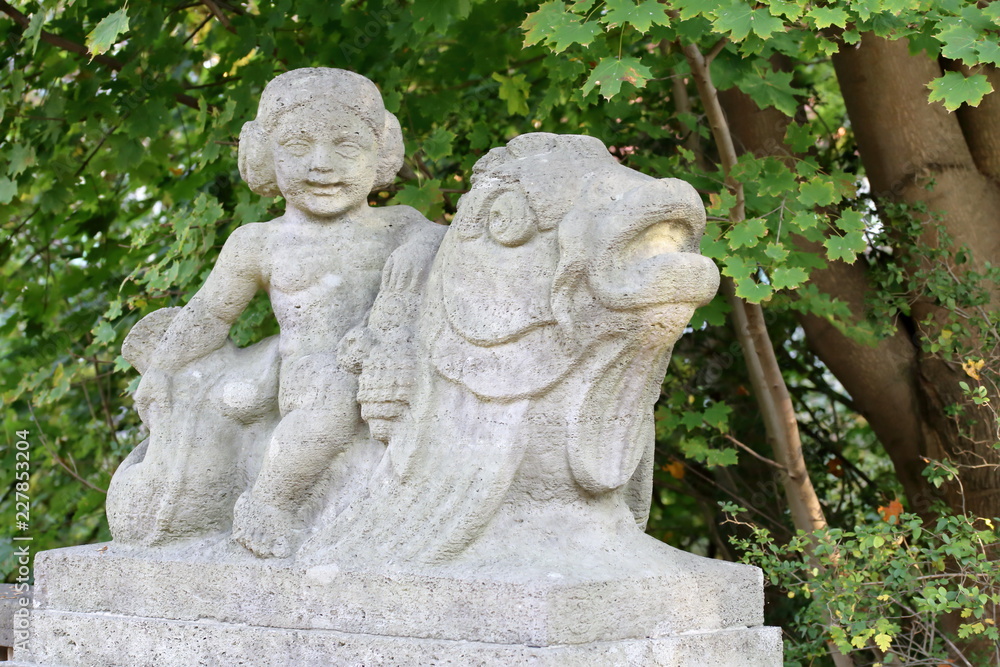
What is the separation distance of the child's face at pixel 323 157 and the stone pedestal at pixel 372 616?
3.58 ft

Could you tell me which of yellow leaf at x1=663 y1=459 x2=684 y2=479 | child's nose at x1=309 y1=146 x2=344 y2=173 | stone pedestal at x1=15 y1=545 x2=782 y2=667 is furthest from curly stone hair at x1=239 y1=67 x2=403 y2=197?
yellow leaf at x1=663 y1=459 x2=684 y2=479

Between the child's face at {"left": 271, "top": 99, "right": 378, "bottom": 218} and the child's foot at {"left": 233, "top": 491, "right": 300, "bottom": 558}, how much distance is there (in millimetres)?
898

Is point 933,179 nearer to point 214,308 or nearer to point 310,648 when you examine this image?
point 214,308

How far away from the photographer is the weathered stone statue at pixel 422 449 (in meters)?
2.73

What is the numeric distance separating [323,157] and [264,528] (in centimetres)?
109

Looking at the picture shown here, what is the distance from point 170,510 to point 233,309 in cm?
64

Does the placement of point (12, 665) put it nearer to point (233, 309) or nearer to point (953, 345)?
point (233, 309)

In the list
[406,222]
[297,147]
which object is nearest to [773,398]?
[406,222]

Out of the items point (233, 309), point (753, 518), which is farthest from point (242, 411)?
point (753, 518)

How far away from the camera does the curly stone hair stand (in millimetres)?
3285

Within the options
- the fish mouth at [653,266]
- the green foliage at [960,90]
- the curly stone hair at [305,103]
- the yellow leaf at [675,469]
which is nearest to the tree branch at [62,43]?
the curly stone hair at [305,103]

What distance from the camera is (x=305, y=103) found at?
3.27 m

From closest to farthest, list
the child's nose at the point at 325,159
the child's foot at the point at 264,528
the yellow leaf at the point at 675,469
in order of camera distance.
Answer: the child's foot at the point at 264,528, the child's nose at the point at 325,159, the yellow leaf at the point at 675,469

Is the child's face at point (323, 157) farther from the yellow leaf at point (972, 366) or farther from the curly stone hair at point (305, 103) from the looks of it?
the yellow leaf at point (972, 366)
